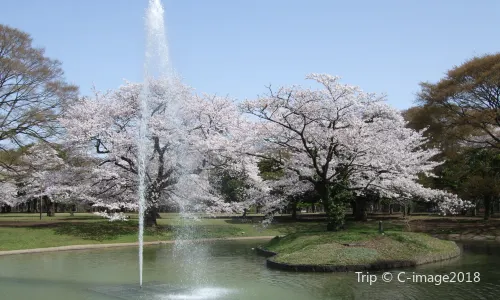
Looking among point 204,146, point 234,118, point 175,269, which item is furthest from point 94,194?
point 175,269

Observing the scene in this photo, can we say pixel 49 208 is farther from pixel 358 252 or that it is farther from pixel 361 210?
pixel 358 252

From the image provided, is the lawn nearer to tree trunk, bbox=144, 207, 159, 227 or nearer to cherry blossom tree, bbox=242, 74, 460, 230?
cherry blossom tree, bbox=242, 74, 460, 230

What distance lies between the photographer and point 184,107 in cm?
3353

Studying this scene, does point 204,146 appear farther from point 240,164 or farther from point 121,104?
point 121,104

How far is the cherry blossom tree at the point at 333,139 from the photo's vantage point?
22344 millimetres

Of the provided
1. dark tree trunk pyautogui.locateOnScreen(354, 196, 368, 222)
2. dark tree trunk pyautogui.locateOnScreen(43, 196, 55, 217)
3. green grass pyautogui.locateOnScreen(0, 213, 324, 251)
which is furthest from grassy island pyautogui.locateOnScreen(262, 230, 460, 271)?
dark tree trunk pyautogui.locateOnScreen(43, 196, 55, 217)

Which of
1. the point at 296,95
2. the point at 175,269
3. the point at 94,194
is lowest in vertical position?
the point at 175,269

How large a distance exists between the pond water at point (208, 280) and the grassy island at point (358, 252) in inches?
21.7

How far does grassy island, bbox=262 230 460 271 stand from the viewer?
16562mm

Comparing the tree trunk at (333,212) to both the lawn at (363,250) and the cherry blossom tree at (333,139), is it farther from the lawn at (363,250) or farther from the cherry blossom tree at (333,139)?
the lawn at (363,250)

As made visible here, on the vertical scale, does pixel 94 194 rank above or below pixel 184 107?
below

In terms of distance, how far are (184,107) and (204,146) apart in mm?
3839

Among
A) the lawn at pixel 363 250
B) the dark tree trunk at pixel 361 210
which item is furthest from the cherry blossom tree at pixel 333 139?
the dark tree trunk at pixel 361 210

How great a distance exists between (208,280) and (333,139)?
10789mm
